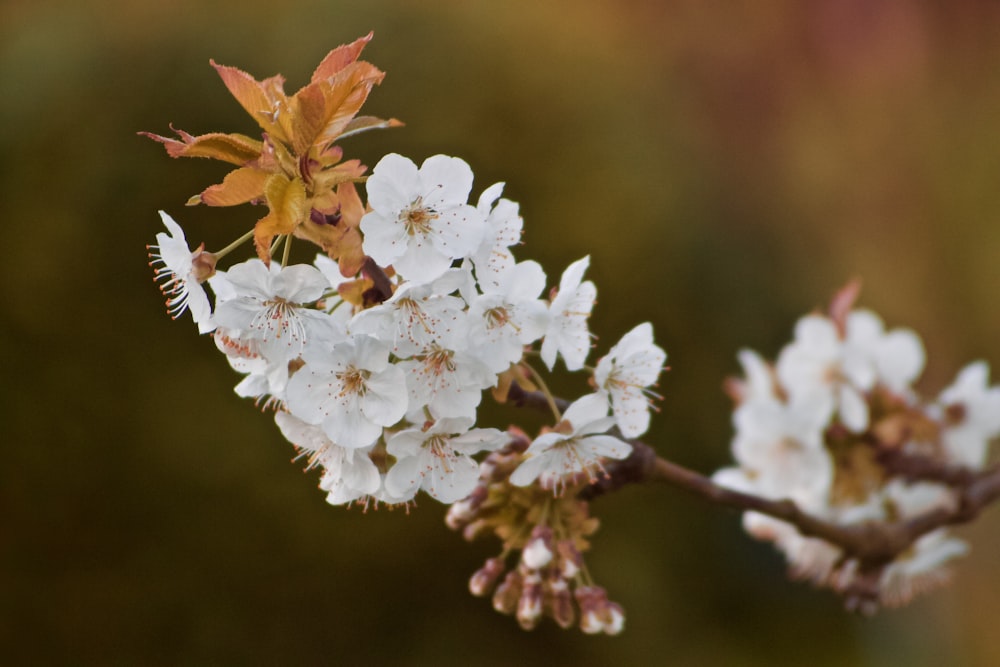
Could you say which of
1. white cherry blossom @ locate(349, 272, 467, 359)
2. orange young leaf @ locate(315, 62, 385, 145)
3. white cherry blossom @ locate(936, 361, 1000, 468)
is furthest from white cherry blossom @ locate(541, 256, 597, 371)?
white cherry blossom @ locate(936, 361, 1000, 468)

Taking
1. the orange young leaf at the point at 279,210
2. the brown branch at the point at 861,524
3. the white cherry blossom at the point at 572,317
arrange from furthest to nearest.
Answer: the brown branch at the point at 861,524 → the white cherry blossom at the point at 572,317 → the orange young leaf at the point at 279,210

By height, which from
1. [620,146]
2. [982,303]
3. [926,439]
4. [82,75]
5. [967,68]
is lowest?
[926,439]

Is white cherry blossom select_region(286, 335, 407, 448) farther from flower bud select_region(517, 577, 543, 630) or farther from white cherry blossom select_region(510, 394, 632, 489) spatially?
flower bud select_region(517, 577, 543, 630)

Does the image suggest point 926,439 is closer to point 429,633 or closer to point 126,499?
point 429,633

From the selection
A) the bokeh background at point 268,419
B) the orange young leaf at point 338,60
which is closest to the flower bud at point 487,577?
the orange young leaf at point 338,60

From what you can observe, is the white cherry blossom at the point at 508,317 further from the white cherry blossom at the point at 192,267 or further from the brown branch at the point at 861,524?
the white cherry blossom at the point at 192,267

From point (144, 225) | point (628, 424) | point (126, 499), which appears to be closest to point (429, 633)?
point (126, 499)
